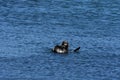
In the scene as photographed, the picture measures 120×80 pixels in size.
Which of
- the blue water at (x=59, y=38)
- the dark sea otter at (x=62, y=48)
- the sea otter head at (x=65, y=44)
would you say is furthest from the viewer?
the sea otter head at (x=65, y=44)

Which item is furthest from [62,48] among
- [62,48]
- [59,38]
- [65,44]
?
[59,38]

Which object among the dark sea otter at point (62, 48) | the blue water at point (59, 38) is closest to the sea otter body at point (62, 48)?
the dark sea otter at point (62, 48)

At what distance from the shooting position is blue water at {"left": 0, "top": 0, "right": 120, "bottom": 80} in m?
37.6

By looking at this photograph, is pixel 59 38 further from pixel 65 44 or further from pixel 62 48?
pixel 62 48

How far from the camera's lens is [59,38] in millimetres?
44312

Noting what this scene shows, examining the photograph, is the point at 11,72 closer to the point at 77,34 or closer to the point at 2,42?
the point at 2,42

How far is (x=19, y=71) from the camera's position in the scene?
122 feet

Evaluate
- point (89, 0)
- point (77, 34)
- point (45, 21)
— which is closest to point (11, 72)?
point (77, 34)

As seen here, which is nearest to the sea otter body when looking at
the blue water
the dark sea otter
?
the dark sea otter

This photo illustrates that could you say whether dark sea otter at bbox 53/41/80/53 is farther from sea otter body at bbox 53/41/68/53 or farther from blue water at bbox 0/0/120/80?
blue water at bbox 0/0/120/80

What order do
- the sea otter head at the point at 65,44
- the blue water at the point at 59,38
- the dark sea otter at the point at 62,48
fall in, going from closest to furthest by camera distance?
1. the blue water at the point at 59,38
2. the dark sea otter at the point at 62,48
3. the sea otter head at the point at 65,44

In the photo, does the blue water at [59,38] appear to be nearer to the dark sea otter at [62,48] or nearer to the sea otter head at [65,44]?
the dark sea otter at [62,48]

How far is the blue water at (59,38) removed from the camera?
1481 inches

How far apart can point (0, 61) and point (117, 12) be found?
14726 millimetres
